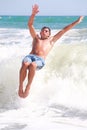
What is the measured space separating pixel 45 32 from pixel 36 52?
1.41 feet

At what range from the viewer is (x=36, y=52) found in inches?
280

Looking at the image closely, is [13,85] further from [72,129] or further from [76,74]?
[72,129]

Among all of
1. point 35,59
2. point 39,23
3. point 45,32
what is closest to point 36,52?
point 35,59

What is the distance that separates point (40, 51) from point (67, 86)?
203cm

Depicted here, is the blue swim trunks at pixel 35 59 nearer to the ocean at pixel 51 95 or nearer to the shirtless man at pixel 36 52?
the shirtless man at pixel 36 52

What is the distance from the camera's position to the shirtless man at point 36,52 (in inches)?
262

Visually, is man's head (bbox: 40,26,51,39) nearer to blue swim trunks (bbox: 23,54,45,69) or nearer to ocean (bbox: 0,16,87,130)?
blue swim trunks (bbox: 23,54,45,69)

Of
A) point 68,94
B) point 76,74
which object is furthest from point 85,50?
point 68,94

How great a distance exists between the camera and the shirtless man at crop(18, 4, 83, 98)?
6.66 metres
